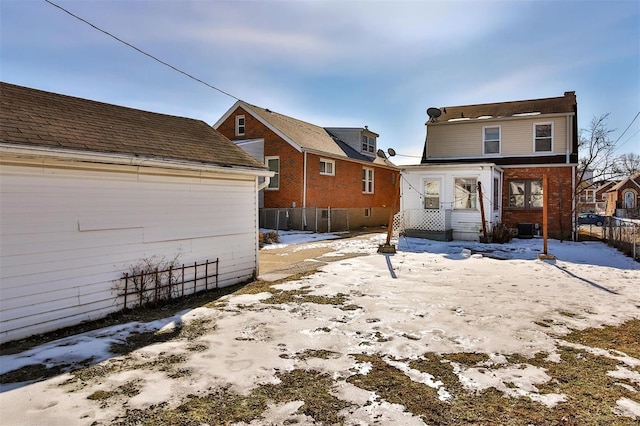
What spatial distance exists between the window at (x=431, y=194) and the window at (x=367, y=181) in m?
9.01

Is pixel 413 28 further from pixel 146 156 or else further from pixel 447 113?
pixel 447 113

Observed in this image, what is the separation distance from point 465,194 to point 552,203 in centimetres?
513

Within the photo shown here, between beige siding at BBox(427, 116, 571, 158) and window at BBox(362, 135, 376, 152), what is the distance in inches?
325

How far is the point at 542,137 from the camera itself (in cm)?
1952

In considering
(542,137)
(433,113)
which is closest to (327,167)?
(433,113)

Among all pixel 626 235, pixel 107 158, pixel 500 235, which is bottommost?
pixel 500 235

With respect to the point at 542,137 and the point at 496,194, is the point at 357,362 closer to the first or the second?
the point at 496,194

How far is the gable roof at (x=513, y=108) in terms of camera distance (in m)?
20.2

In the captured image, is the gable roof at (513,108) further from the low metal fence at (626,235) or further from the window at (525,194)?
the low metal fence at (626,235)

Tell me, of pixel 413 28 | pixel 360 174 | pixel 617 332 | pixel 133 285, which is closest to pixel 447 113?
pixel 360 174

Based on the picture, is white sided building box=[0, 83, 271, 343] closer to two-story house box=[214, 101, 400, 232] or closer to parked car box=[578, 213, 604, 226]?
two-story house box=[214, 101, 400, 232]

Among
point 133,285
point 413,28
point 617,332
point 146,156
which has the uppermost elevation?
point 413,28

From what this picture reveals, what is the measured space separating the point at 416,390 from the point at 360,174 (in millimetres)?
23626

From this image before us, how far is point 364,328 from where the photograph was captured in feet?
18.8
